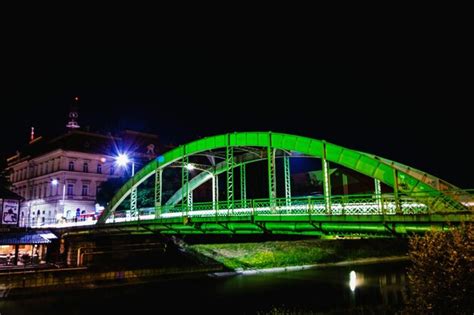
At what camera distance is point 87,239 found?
3344 centimetres

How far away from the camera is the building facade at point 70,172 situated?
56.0 metres

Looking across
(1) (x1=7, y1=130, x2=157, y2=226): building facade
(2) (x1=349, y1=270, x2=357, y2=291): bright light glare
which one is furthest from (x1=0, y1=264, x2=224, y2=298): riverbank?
(1) (x1=7, y1=130, x2=157, y2=226): building facade

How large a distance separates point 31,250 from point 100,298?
720 inches

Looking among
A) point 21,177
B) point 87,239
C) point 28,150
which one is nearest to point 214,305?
point 87,239

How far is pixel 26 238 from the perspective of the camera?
105 feet

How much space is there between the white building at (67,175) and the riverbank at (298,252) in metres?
26.2

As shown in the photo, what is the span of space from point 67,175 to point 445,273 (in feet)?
177

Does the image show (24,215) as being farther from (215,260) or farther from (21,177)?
(215,260)

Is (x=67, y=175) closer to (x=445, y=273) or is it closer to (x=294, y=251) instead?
(x=294, y=251)

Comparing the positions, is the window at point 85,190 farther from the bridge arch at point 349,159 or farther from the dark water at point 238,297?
the bridge arch at point 349,159

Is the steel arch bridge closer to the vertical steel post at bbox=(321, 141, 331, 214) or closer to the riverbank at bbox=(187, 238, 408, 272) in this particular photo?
the vertical steel post at bbox=(321, 141, 331, 214)

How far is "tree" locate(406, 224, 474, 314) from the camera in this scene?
9695 mm

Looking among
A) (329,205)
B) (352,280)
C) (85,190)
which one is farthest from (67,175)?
(329,205)

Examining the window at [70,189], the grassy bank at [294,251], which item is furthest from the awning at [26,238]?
the window at [70,189]
